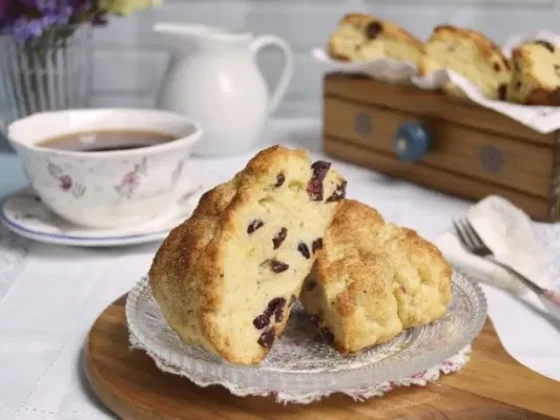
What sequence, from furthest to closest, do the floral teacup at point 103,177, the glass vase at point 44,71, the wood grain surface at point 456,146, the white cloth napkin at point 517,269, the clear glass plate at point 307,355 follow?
the glass vase at point 44,71 → the wood grain surface at point 456,146 → the floral teacup at point 103,177 → the white cloth napkin at point 517,269 → the clear glass plate at point 307,355

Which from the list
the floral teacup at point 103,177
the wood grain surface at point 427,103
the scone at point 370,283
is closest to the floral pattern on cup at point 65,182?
the floral teacup at point 103,177

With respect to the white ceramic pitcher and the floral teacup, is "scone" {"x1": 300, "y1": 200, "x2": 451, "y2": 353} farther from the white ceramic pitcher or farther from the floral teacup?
the white ceramic pitcher

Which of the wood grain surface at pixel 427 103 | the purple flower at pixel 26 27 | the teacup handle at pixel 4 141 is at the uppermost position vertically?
the purple flower at pixel 26 27

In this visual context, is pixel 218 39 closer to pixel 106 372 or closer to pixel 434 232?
pixel 434 232

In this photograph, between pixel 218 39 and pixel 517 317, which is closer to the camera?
pixel 517 317

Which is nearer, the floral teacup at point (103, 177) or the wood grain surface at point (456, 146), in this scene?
the floral teacup at point (103, 177)

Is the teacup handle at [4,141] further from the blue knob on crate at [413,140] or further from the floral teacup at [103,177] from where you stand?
the blue knob on crate at [413,140]

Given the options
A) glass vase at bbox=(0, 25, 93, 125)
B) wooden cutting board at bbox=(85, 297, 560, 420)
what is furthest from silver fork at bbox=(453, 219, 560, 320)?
glass vase at bbox=(0, 25, 93, 125)

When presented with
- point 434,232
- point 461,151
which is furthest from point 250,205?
point 461,151
